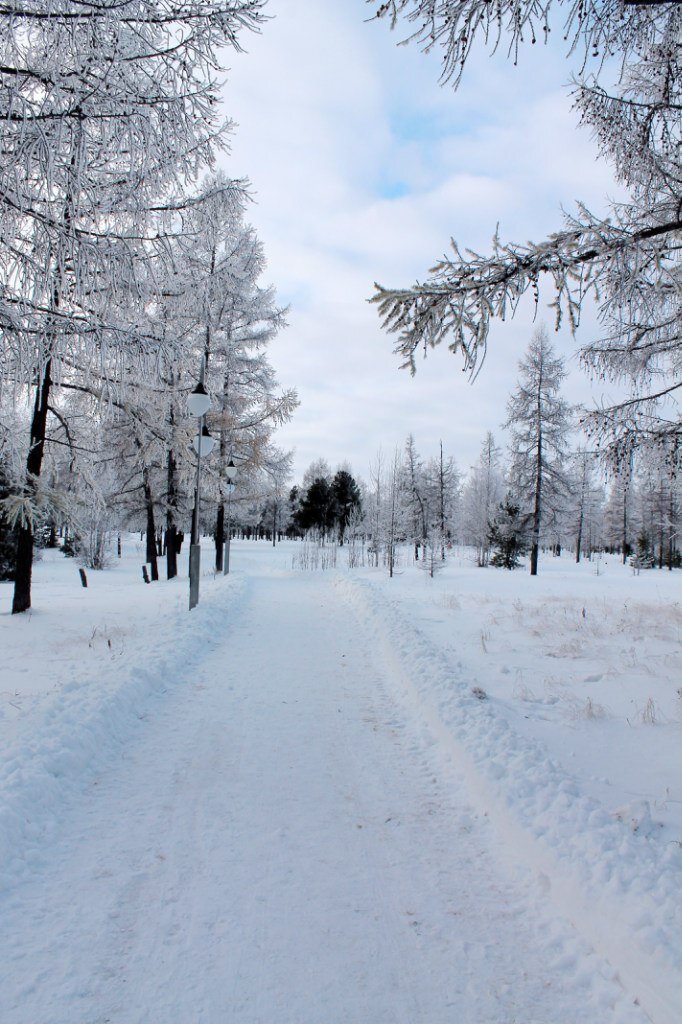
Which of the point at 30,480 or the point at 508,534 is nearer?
the point at 30,480

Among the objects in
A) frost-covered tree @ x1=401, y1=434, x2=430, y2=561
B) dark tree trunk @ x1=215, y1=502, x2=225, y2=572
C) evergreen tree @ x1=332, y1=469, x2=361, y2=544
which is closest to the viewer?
dark tree trunk @ x1=215, y1=502, x2=225, y2=572

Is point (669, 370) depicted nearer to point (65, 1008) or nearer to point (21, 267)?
point (21, 267)

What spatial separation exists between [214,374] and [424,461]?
31997 millimetres

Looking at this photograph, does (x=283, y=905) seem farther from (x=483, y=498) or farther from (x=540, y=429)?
(x=483, y=498)

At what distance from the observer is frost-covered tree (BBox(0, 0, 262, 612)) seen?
3859 mm

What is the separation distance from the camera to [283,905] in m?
2.32

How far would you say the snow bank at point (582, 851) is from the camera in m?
1.99

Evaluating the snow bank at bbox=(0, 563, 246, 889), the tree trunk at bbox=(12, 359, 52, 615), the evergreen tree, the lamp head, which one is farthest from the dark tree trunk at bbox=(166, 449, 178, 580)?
the evergreen tree

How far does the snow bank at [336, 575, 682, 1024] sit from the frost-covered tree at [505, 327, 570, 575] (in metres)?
24.3

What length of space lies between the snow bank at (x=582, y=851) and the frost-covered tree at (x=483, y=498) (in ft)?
81.0

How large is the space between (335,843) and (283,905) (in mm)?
574

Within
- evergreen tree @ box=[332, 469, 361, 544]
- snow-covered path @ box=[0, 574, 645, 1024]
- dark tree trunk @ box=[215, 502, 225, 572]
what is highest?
evergreen tree @ box=[332, 469, 361, 544]

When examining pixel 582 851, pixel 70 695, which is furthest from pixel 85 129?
pixel 582 851

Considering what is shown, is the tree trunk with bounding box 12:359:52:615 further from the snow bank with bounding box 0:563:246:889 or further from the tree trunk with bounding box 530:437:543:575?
the tree trunk with bounding box 530:437:543:575
